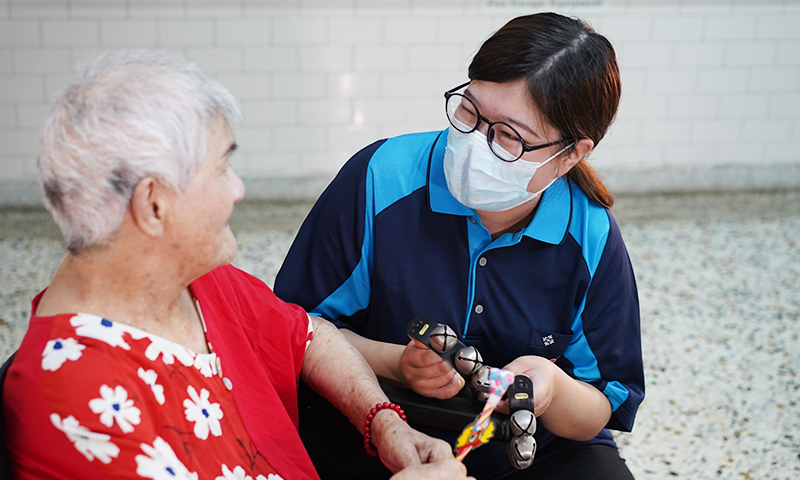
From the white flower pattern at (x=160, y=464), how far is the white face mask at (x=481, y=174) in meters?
0.77

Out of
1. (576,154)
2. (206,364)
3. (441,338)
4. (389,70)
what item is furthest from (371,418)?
(389,70)

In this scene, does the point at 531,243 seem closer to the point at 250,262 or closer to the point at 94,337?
the point at 94,337

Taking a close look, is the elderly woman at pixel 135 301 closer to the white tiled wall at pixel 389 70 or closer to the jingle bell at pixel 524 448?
the jingle bell at pixel 524 448

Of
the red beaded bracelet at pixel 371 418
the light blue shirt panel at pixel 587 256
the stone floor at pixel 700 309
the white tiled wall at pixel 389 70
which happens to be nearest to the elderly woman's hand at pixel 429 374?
the red beaded bracelet at pixel 371 418

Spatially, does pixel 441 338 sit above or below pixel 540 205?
below

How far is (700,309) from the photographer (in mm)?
3090

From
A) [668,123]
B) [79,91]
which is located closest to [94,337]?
[79,91]

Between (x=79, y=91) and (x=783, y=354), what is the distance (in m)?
2.72

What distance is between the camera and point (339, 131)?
4.05 metres

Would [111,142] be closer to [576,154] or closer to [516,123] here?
[516,123]

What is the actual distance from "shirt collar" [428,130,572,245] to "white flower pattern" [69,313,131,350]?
723 mm

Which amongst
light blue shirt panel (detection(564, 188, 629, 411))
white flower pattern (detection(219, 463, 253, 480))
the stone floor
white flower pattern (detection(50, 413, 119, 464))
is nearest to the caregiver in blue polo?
light blue shirt panel (detection(564, 188, 629, 411))

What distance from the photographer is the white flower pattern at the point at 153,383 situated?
0.96 m

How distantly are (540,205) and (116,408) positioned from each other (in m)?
0.93
